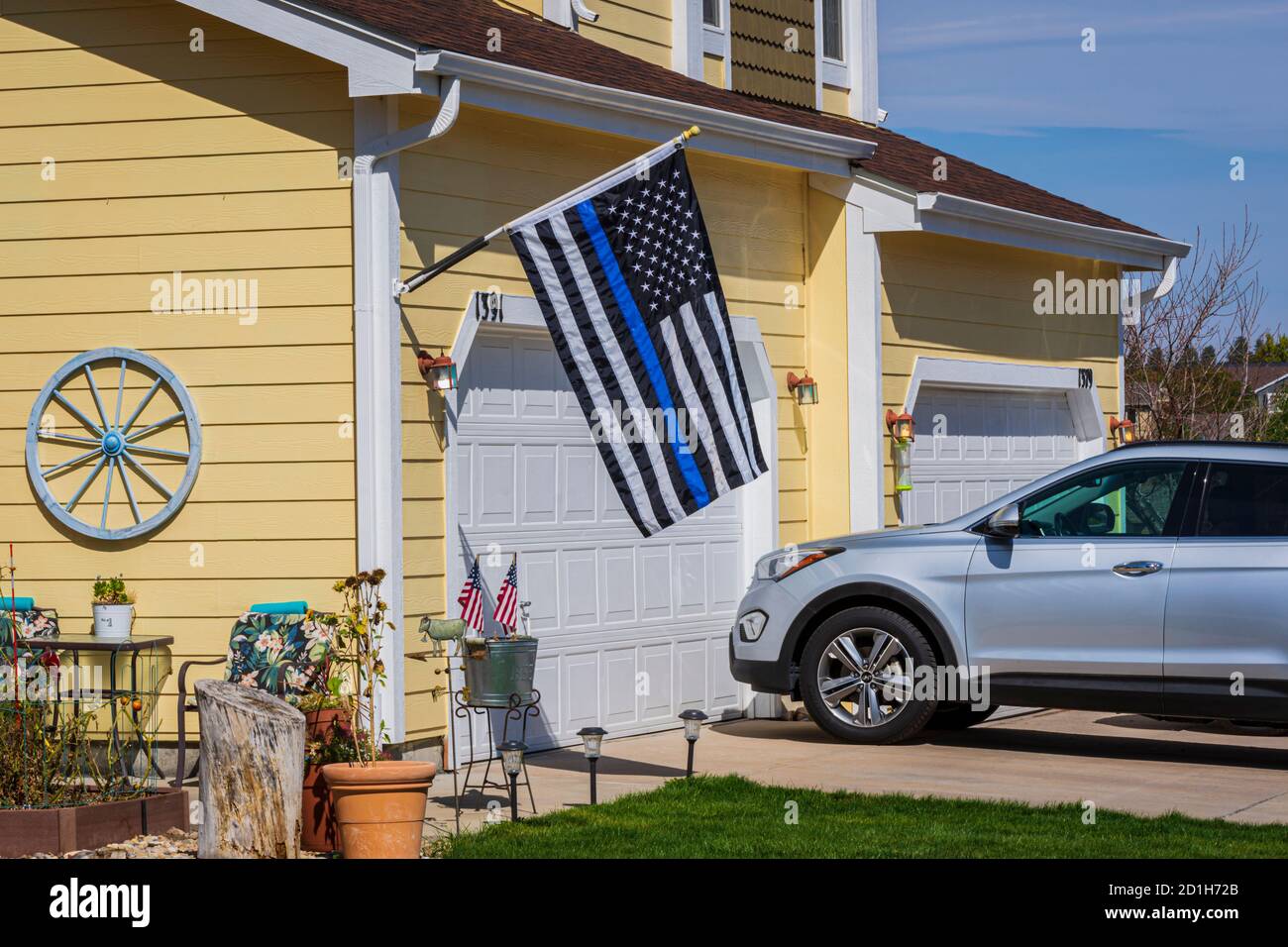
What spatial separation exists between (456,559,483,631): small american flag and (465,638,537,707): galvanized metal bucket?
1.39 metres

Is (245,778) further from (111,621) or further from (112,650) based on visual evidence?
(111,621)

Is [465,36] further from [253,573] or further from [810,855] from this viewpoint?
[810,855]

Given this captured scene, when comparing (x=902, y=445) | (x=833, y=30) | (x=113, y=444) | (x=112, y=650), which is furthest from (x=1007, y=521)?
(x=833, y=30)

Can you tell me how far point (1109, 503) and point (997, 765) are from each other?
1716 millimetres

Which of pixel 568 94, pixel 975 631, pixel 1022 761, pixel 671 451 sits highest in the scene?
pixel 568 94

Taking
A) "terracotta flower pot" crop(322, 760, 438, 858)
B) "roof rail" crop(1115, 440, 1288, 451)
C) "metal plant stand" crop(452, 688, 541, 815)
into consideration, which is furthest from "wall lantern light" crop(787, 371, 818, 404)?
"terracotta flower pot" crop(322, 760, 438, 858)

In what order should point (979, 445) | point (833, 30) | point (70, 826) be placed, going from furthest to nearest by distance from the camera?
point (833, 30), point (979, 445), point (70, 826)

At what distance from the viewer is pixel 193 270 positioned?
1009cm

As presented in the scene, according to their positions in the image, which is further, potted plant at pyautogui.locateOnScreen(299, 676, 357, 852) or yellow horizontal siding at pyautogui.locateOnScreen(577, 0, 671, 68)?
yellow horizontal siding at pyautogui.locateOnScreen(577, 0, 671, 68)

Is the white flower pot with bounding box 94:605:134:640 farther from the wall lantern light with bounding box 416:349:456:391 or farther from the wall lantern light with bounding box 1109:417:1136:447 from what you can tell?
the wall lantern light with bounding box 1109:417:1136:447

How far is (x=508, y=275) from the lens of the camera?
1076 centimetres

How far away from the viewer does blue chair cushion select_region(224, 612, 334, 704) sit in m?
8.99

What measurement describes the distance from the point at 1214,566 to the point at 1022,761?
5.27ft
